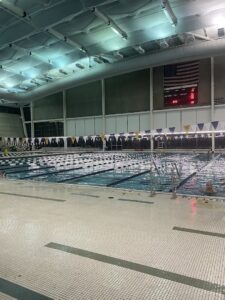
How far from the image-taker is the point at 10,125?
112 feet

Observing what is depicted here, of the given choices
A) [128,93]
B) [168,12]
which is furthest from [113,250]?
[128,93]

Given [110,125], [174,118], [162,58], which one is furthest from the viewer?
[110,125]

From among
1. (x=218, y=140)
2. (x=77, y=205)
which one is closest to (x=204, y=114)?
(x=218, y=140)

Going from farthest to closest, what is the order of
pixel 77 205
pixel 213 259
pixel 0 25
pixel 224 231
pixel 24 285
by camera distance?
pixel 0 25, pixel 77 205, pixel 224 231, pixel 213 259, pixel 24 285

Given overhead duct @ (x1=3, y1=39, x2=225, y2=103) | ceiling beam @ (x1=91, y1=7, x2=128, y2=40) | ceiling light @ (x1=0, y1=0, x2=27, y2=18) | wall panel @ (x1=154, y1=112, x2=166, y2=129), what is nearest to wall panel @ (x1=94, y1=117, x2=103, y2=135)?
wall panel @ (x1=154, y1=112, x2=166, y2=129)

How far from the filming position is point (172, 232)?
11.2 ft

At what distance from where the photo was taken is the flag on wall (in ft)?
79.1

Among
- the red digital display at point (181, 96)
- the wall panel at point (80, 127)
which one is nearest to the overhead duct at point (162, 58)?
the red digital display at point (181, 96)

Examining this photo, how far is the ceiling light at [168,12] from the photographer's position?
34.1 feet

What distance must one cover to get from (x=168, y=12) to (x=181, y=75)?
13.9 meters

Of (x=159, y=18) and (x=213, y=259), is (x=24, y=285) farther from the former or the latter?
(x=159, y=18)

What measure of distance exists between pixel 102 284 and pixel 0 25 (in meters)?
12.4

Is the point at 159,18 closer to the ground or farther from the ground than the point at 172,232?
farther from the ground

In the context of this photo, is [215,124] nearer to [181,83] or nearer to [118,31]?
[118,31]
